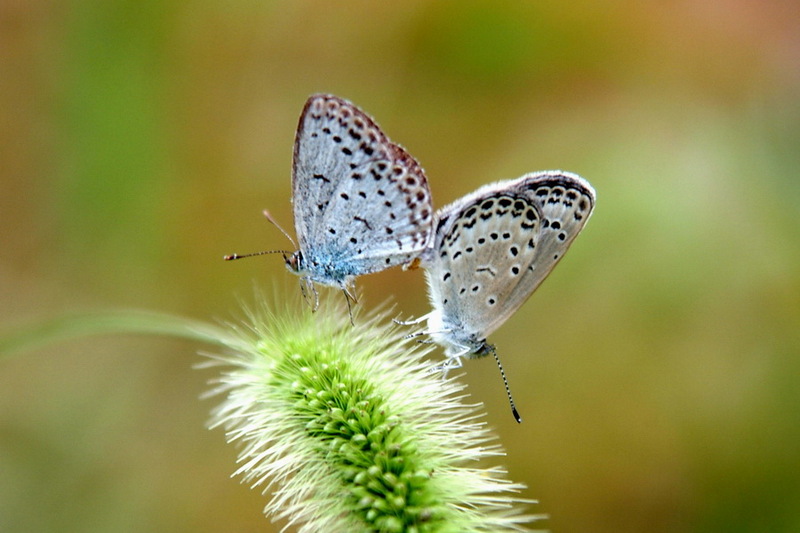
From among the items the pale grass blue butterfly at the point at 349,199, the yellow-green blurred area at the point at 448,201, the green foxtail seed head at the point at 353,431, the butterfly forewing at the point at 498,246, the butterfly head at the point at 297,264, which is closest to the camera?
the green foxtail seed head at the point at 353,431

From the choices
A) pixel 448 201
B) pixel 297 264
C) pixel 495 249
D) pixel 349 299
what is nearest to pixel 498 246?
pixel 495 249

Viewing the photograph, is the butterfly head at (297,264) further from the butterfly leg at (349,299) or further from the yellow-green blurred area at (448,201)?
the yellow-green blurred area at (448,201)

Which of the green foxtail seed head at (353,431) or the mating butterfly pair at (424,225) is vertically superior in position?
the mating butterfly pair at (424,225)

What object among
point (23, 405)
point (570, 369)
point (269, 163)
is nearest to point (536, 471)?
point (570, 369)

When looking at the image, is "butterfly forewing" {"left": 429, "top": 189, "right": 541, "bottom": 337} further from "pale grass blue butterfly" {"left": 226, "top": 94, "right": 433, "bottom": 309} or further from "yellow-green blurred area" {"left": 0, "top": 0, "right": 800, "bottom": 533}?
"yellow-green blurred area" {"left": 0, "top": 0, "right": 800, "bottom": 533}

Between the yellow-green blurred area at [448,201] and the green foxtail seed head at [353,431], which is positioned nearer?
the green foxtail seed head at [353,431]

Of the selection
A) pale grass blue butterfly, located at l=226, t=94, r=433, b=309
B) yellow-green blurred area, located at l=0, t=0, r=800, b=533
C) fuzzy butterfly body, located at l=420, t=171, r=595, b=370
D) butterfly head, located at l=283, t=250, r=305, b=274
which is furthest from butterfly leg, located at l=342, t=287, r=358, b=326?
yellow-green blurred area, located at l=0, t=0, r=800, b=533

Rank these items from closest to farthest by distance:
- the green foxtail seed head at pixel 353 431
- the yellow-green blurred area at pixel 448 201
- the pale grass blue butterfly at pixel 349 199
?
the green foxtail seed head at pixel 353 431 < the pale grass blue butterfly at pixel 349 199 < the yellow-green blurred area at pixel 448 201

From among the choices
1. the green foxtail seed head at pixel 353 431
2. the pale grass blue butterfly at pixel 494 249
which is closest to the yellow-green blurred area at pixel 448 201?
the pale grass blue butterfly at pixel 494 249
